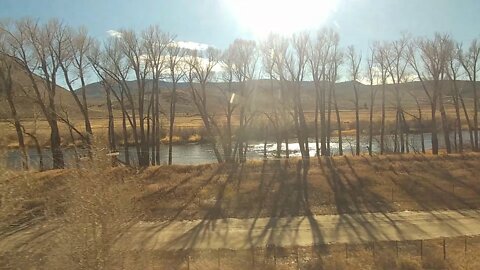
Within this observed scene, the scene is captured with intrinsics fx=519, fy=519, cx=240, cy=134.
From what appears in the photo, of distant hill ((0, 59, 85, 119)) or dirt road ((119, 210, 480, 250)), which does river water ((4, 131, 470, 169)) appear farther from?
dirt road ((119, 210, 480, 250))

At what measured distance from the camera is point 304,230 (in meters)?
25.5

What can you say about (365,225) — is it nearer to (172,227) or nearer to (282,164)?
(172,227)

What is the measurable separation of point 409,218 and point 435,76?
28.9 meters

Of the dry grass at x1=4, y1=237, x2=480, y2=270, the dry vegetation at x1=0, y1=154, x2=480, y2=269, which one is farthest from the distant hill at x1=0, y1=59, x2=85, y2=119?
the dry grass at x1=4, y1=237, x2=480, y2=270

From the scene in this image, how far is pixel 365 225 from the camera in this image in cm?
2625

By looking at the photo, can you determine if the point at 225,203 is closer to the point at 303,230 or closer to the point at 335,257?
the point at 303,230

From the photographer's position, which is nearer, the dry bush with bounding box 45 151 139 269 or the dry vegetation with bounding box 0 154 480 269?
the dry bush with bounding box 45 151 139 269

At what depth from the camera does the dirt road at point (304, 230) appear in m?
23.3

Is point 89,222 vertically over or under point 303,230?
over

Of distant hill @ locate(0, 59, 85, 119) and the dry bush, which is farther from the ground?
distant hill @ locate(0, 59, 85, 119)

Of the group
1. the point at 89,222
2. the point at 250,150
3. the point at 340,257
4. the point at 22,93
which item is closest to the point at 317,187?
the point at 340,257

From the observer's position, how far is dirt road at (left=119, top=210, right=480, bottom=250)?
2331 centimetres

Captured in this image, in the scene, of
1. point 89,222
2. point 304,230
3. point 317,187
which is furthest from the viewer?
point 317,187

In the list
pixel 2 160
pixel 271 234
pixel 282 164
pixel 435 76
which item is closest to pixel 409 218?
pixel 271 234
